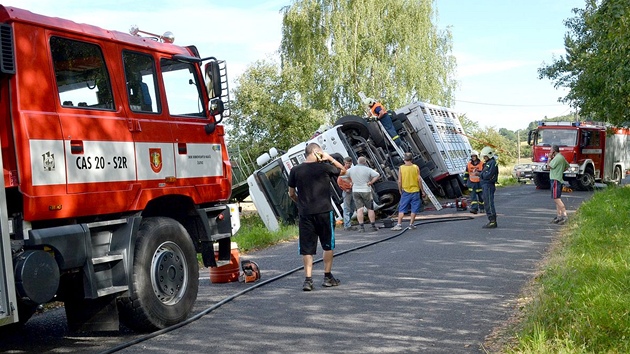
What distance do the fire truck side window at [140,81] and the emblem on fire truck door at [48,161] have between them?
1190 mm

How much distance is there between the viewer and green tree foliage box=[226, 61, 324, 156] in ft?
113

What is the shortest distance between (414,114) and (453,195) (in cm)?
336

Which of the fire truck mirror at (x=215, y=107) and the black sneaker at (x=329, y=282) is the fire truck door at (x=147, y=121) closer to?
the fire truck mirror at (x=215, y=107)

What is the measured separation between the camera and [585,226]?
44.3ft

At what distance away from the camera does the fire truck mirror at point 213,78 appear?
8.12 m

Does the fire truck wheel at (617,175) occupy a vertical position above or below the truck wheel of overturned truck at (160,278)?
below

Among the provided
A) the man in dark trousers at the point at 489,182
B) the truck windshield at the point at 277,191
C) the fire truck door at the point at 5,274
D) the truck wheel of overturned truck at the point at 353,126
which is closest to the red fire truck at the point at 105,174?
the fire truck door at the point at 5,274

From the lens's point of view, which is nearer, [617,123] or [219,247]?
[219,247]

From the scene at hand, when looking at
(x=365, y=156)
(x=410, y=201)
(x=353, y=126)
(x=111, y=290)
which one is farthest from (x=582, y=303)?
(x=353, y=126)

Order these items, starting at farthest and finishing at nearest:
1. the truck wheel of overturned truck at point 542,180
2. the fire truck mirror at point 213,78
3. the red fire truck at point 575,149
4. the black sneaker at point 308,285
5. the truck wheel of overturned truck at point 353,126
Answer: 1. the truck wheel of overturned truck at point 542,180
2. the red fire truck at point 575,149
3. the truck wheel of overturned truck at point 353,126
4. the black sneaker at point 308,285
5. the fire truck mirror at point 213,78

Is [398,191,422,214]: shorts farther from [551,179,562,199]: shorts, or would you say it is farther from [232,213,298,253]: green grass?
[551,179,562,199]: shorts

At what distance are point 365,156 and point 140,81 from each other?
13967mm

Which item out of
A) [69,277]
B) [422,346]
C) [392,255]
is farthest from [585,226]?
[69,277]

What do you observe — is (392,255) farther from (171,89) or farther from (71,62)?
(71,62)
